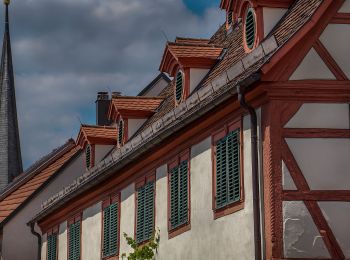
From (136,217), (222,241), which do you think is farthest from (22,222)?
(222,241)

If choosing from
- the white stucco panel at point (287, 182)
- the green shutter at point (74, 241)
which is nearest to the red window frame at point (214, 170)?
the white stucco panel at point (287, 182)

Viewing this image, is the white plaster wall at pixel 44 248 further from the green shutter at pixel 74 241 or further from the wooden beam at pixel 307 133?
the wooden beam at pixel 307 133

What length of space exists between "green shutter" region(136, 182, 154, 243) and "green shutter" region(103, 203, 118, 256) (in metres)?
1.98

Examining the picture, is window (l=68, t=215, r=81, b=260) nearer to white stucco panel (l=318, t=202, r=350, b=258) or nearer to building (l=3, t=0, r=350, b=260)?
building (l=3, t=0, r=350, b=260)

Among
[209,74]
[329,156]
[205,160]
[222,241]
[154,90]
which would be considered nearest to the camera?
[329,156]

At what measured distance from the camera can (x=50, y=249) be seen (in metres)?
39.1

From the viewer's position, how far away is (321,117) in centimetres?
2153

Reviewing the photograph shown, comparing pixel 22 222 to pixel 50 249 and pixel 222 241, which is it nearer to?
pixel 50 249

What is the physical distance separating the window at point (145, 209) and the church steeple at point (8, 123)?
3068 cm

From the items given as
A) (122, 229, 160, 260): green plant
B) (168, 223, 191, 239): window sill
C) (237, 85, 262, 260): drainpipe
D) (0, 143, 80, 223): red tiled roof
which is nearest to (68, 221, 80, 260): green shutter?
(122, 229, 160, 260): green plant

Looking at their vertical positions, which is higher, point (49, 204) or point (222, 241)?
point (49, 204)

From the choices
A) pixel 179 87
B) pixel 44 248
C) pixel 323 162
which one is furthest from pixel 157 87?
pixel 323 162

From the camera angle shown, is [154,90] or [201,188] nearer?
[201,188]

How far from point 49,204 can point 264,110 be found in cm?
1793
